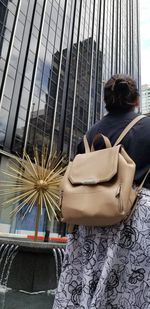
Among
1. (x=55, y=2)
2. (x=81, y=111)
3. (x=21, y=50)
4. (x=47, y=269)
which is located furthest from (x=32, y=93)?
(x=47, y=269)

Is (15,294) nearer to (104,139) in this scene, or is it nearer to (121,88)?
(104,139)

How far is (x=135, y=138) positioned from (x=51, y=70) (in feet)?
69.9

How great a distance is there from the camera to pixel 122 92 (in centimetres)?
156

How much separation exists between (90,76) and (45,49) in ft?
24.8

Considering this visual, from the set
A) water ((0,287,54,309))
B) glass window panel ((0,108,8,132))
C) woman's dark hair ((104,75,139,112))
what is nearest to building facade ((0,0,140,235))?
glass window panel ((0,108,8,132))

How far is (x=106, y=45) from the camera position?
33.7 m

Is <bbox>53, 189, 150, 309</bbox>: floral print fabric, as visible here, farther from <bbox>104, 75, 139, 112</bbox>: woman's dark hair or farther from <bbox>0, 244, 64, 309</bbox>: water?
<bbox>0, 244, 64, 309</bbox>: water

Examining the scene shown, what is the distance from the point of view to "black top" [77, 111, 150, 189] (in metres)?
1.30

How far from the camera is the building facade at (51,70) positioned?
1706cm

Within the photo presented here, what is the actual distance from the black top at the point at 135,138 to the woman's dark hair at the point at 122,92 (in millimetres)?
53

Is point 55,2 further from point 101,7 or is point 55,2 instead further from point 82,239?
point 82,239

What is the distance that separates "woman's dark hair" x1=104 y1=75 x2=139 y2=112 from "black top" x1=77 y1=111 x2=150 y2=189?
0.05m

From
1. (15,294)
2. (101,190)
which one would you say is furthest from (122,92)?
(15,294)

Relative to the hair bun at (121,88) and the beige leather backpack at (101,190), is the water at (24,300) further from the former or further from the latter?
the hair bun at (121,88)
